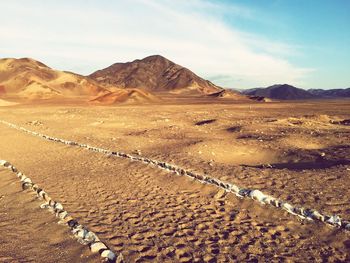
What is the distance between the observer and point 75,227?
7824 mm

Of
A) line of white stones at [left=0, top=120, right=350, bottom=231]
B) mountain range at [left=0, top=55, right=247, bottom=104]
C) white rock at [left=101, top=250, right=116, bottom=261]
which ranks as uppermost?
mountain range at [left=0, top=55, right=247, bottom=104]

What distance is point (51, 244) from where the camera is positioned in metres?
7.13

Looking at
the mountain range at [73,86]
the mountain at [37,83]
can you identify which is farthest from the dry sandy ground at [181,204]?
the mountain at [37,83]

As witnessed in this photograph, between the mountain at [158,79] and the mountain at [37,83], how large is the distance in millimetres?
58822

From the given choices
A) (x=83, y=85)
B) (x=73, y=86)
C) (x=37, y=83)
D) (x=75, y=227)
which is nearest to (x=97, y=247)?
(x=75, y=227)

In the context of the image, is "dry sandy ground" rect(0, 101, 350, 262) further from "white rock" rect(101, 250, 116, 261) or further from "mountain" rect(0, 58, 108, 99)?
"mountain" rect(0, 58, 108, 99)

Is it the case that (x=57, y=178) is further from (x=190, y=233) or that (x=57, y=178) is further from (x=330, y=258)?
(x=330, y=258)

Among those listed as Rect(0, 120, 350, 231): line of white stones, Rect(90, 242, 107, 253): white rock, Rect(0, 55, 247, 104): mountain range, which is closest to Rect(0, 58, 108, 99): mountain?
Rect(0, 55, 247, 104): mountain range

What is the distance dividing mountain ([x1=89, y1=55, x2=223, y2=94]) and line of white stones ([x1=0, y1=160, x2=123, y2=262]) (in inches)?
5975

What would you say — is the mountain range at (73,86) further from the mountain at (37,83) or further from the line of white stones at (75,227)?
the line of white stones at (75,227)

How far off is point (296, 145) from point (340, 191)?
777cm

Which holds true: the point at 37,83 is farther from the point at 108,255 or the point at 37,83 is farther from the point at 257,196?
the point at 108,255

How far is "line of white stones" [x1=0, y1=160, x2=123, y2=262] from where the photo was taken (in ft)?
21.5

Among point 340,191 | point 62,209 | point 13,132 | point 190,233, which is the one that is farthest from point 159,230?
point 13,132
